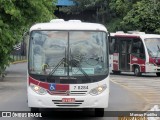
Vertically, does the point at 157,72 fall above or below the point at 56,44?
below

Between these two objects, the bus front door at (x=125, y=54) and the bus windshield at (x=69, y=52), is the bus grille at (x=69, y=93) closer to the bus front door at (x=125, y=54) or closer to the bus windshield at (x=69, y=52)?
the bus windshield at (x=69, y=52)

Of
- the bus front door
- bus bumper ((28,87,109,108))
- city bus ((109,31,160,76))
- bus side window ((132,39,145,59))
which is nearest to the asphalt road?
bus bumper ((28,87,109,108))

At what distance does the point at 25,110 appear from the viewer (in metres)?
15.3

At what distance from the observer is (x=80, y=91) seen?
13273 millimetres

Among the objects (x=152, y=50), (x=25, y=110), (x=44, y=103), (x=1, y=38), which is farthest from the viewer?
(x=152, y=50)

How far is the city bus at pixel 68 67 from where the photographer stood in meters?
13.2

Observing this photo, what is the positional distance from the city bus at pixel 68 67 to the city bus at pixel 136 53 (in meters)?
18.1

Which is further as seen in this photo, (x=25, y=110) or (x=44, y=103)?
(x=25, y=110)

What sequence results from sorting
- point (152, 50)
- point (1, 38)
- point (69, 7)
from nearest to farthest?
1. point (1, 38)
2. point (152, 50)
3. point (69, 7)

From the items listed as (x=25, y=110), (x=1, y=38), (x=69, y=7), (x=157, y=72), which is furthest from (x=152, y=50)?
(x=69, y=7)

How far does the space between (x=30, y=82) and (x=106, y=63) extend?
2166 mm

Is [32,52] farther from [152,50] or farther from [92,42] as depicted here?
[152,50]

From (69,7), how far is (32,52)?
48072 millimetres

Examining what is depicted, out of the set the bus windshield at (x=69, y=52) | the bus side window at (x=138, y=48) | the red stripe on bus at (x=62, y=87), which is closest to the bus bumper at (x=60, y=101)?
the red stripe on bus at (x=62, y=87)
